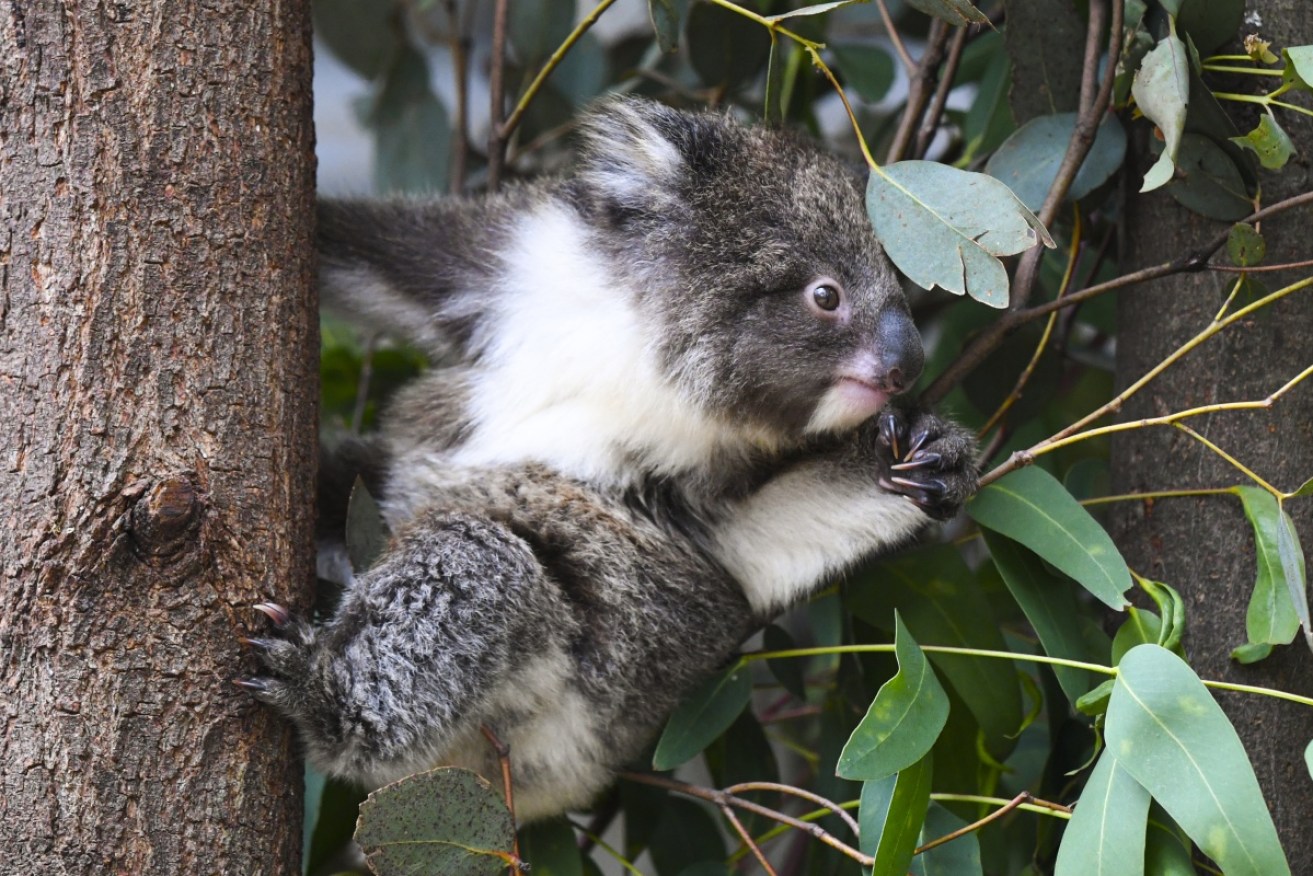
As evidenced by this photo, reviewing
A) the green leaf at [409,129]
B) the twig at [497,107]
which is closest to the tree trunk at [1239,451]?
the twig at [497,107]

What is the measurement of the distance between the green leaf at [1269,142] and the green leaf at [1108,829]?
93cm

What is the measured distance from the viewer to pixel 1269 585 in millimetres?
1828

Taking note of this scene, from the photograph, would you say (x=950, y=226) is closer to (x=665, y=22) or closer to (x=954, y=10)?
(x=954, y=10)

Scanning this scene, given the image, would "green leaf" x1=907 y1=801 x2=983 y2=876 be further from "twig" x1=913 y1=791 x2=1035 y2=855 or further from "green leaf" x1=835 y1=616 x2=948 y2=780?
"green leaf" x1=835 y1=616 x2=948 y2=780

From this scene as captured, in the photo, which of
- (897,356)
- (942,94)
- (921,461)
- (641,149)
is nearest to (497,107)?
(641,149)

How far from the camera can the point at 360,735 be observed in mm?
1885

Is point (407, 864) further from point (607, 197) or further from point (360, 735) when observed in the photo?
point (607, 197)

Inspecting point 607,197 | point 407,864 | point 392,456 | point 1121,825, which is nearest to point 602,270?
point 607,197

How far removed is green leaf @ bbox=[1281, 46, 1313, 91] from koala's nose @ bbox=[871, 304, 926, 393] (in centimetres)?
66

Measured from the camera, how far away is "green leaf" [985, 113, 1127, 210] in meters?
2.11

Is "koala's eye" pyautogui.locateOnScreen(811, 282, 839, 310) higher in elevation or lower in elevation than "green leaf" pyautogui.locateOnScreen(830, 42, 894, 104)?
lower

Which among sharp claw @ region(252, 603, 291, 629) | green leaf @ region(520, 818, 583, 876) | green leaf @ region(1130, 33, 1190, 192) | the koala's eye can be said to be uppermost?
green leaf @ region(1130, 33, 1190, 192)

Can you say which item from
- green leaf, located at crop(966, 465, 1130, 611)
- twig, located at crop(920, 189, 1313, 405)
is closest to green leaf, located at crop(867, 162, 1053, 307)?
twig, located at crop(920, 189, 1313, 405)

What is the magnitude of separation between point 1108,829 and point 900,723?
29 centimetres
